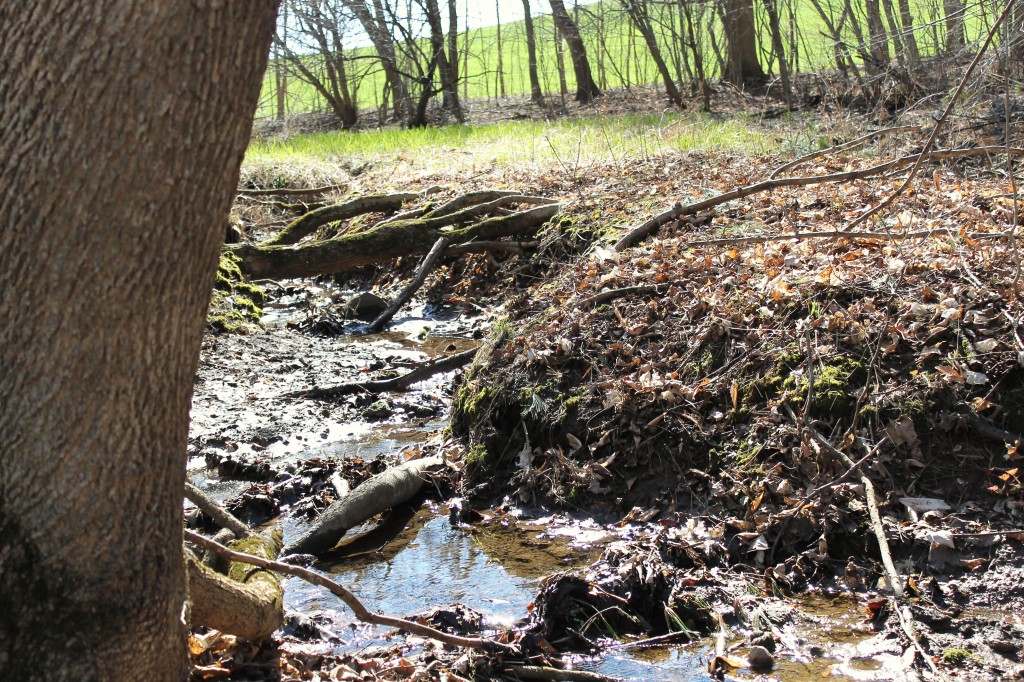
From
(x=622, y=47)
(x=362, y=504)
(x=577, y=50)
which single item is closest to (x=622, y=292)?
(x=362, y=504)

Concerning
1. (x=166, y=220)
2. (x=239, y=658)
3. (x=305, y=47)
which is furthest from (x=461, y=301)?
(x=305, y=47)

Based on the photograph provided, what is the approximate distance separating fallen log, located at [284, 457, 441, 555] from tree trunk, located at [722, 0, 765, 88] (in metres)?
15.2

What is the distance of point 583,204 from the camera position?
9352 millimetres

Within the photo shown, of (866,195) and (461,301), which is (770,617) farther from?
(461,301)

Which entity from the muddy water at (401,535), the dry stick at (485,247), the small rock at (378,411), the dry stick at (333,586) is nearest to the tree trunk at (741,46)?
the dry stick at (485,247)

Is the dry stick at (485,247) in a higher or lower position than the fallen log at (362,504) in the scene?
higher

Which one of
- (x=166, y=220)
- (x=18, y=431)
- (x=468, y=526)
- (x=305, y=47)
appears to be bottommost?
(x=468, y=526)

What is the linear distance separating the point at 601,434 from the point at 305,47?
22328 mm

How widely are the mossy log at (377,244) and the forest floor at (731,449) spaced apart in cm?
205

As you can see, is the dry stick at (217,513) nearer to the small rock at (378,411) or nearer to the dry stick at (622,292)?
the small rock at (378,411)

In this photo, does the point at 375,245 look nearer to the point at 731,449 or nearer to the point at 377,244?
the point at 377,244

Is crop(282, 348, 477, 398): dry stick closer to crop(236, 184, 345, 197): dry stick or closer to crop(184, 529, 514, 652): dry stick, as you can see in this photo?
crop(184, 529, 514, 652): dry stick

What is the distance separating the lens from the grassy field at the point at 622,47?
17.8 metres

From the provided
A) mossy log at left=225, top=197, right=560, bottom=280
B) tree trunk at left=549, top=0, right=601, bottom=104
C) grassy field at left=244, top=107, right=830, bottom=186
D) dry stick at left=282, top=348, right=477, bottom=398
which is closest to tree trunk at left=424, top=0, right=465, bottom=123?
tree trunk at left=549, top=0, right=601, bottom=104
